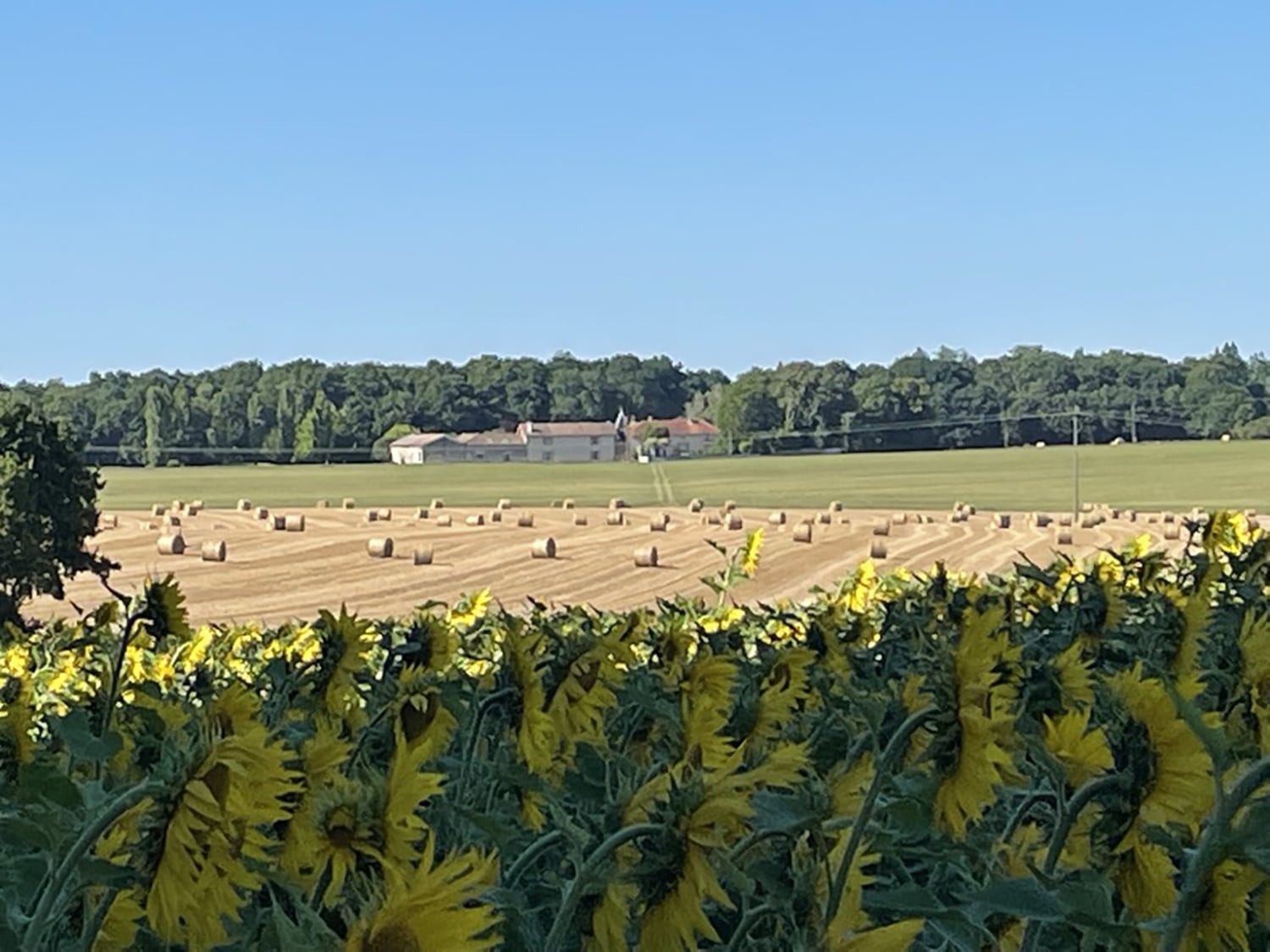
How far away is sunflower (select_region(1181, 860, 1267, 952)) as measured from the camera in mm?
908

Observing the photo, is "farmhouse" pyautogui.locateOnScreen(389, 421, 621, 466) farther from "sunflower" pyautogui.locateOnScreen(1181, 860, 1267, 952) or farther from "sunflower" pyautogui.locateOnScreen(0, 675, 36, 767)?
"sunflower" pyautogui.locateOnScreen(1181, 860, 1267, 952)

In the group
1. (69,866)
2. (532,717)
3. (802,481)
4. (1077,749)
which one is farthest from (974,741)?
(802,481)

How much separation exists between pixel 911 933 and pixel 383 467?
165 ft

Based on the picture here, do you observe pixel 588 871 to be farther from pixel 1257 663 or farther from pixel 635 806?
pixel 1257 663

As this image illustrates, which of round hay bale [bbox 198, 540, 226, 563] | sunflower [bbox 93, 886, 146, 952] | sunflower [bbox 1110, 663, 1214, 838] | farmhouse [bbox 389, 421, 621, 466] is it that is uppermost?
sunflower [bbox 1110, 663, 1214, 838]

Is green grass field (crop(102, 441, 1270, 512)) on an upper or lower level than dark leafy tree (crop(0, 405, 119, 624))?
lower

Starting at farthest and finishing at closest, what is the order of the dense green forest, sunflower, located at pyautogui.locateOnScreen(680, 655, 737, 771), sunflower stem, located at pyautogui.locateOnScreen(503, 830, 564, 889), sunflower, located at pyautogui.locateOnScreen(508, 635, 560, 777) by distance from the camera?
the dense green forest
sunflower, located at pyautogui.locateOnScreen(508, 635, 560, 777)
sunflower, located at pyautogui.locateOnScreen(680, 655, 737, 771)
sunflower stem, located at pyautogui.locateOnScreen(503, 830, 564, 889)

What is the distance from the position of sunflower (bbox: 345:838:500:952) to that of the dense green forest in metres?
47.6

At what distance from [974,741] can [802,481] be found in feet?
136

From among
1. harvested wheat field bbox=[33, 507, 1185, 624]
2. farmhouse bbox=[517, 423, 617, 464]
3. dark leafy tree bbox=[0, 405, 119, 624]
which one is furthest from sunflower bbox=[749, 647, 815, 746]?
farmhouse bbox=[517, 423, 617, 464]

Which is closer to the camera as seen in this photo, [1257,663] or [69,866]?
[69,866]

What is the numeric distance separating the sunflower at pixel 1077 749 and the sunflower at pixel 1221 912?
264mm

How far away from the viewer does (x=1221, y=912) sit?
913 mm

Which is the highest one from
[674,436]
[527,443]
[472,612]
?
[472,612]
